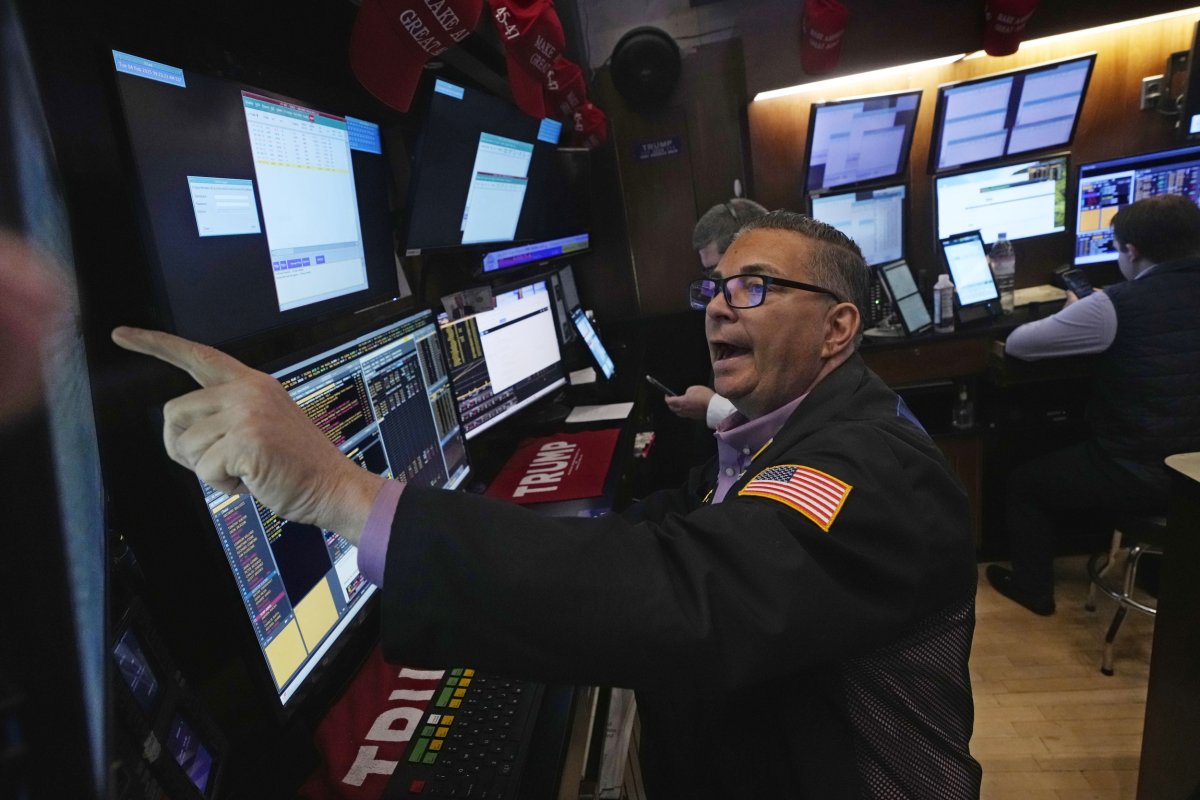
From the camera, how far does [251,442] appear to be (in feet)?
2.03

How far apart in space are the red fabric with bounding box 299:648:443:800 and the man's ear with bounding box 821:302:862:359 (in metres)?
0.88

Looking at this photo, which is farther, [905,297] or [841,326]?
[905,297]

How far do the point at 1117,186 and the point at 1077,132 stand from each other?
14.1 inches

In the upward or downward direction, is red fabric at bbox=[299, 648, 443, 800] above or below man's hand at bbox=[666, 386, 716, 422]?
below

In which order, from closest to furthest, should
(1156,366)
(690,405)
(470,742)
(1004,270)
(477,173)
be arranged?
(470,742) → (477,173) → (690,405) → (1156,366) → (1004,270)

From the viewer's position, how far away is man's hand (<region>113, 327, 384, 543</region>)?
62 cm

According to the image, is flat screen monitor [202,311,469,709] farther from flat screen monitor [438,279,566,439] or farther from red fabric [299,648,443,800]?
flat screen monitor [438,279,566,439]

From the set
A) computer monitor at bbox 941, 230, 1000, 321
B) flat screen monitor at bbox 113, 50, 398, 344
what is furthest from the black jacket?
computer monitor at bbox 941, 230, 1000, 321

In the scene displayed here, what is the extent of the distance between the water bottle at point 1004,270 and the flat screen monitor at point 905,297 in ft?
1.19

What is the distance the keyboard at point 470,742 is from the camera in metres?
0.82

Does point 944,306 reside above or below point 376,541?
below

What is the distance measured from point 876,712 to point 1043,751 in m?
1.58

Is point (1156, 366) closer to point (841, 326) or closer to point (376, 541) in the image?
point (841, 326)

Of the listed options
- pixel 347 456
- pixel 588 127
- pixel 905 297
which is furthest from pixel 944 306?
pixel 347 456
